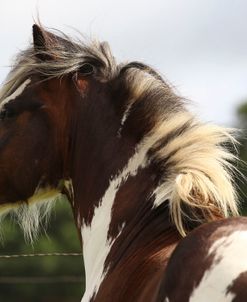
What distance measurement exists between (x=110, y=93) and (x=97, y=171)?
1.35ft

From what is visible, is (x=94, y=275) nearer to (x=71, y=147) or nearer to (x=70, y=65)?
(x=71, y=147)

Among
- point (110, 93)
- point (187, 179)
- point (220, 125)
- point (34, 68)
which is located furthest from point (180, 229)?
point (34, 68)

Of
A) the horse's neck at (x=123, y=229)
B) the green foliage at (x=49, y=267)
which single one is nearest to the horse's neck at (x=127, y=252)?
the horse's neck at (x=123, y=229)

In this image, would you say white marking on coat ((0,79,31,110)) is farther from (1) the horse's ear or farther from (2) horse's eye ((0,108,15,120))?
(1) the horse's ear

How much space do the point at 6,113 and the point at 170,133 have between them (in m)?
1.04

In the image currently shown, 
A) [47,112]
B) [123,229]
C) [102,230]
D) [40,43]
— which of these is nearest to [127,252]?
[123,229]

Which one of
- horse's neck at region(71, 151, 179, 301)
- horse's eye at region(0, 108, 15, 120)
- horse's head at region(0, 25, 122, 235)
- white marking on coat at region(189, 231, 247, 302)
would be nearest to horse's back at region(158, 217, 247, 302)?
white marking on coat at region(189, 231, 247, 302)

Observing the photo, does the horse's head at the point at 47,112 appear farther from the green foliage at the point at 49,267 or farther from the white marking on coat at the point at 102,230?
the green foliage at the point at 49,267

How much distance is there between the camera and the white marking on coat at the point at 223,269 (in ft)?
13.6

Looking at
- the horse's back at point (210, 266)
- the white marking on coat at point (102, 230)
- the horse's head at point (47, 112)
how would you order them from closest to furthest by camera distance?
the horse's back at point (210, 266) < the white marking on coat at point (102, 230) < the horse's head at point (47, 112)

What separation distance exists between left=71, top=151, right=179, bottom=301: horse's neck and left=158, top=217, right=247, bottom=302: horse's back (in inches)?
17.3

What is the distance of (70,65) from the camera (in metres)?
5.71

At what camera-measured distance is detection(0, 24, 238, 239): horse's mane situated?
495 cm

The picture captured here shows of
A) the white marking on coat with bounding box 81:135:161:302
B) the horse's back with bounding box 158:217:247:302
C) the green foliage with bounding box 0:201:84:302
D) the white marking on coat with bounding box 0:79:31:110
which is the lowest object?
the green foliage with bounding box 0:201:84:302
